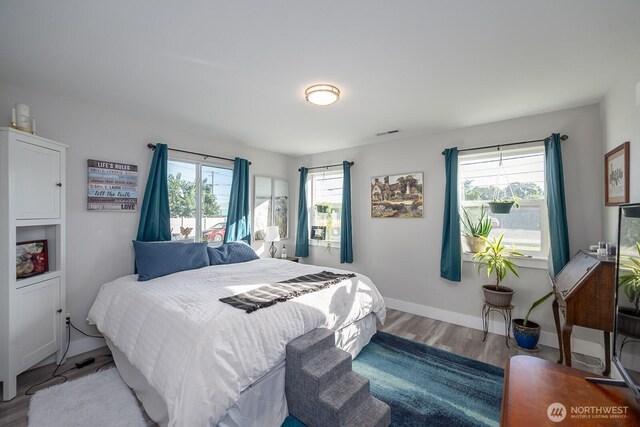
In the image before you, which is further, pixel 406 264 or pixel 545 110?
pixel 406 264

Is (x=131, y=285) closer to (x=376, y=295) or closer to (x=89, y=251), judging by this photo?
(x=89, y=251)

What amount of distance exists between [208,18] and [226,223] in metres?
2.89

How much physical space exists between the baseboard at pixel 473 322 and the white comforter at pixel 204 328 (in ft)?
4.27

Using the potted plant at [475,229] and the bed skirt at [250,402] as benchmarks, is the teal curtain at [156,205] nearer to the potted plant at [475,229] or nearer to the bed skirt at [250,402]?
the bed skirt at [250,402]

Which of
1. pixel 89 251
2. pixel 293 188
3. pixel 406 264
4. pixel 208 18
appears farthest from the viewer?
pixel 293 188

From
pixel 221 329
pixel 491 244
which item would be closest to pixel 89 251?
pixel 221 329

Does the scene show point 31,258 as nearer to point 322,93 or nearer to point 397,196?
point 322,93

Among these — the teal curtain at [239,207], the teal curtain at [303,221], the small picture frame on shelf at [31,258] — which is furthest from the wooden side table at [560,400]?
the teal curtain at [303,221]

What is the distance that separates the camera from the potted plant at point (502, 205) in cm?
301

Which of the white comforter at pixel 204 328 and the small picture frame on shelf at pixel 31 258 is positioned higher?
the small picture frame on shelf at pixel 31 258

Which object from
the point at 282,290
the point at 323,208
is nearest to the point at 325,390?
the point at 282,290

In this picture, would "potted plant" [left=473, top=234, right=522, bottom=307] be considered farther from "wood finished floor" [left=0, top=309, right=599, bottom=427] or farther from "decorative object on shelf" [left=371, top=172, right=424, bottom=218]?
"decorative object on shelf" [left=371, top=172, right=424, bottom=218]

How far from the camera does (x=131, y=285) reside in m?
2.53

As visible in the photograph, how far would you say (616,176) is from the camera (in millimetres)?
2289
